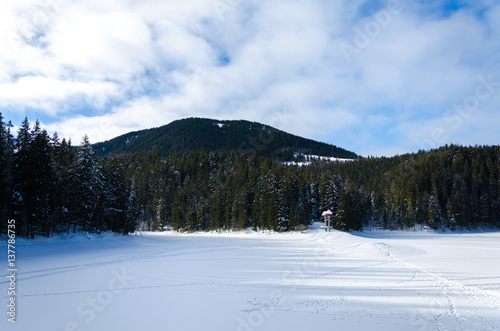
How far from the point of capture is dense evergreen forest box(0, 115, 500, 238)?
2727 centimetres

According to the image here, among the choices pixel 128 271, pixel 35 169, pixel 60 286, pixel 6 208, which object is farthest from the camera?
pixel 35 169

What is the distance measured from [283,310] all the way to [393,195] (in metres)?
94.4

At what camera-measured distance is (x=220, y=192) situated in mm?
68875

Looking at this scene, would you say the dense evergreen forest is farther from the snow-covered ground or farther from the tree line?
the snow-covered ground

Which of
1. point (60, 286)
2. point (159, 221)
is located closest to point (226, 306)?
point (60, 286)

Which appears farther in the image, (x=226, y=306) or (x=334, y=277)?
(x=334, y=277)

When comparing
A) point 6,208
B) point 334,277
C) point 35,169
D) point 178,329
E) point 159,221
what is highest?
point 35,169

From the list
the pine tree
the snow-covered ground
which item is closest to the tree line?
the pine tree

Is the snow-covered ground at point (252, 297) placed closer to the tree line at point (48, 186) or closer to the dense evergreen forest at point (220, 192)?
the tree line at point (48, 186)

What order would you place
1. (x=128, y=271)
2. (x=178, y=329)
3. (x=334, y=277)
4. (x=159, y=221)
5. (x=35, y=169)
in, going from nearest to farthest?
(x=178, y=329)
(x=334, y=277)
(x=128, y=271)
(x=35, y=169)
(x=159, y=221)

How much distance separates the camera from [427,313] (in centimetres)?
842

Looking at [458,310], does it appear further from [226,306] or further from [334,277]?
[226,306]

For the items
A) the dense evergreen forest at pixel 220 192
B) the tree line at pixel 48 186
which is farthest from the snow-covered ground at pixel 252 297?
the dense evergreen forest at pixel 220 192

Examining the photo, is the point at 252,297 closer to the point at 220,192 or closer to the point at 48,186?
the point at 48,186
